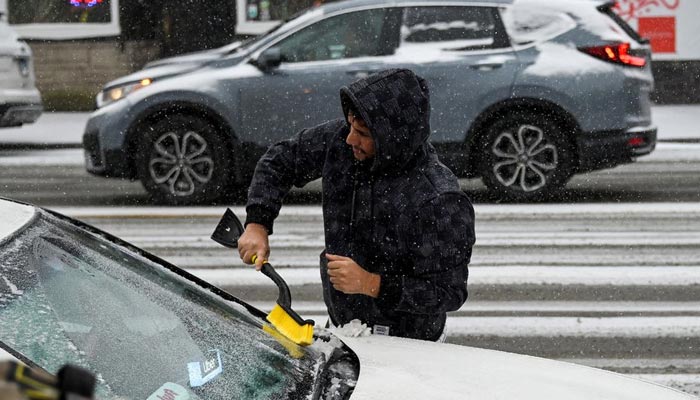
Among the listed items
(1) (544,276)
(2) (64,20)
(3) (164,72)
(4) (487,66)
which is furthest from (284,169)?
(2) (64,20)

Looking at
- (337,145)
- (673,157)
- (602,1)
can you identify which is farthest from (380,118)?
(673,157)

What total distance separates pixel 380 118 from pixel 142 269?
71 centimetres

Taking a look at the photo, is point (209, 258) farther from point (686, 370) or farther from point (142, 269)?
point (142, 269)

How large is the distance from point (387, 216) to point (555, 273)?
4406 millimetres

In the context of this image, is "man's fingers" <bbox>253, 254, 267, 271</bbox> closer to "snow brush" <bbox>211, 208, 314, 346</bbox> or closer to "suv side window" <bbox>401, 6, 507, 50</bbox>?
"snow brush" <bbox>211, 208, 314, 346</bbox>

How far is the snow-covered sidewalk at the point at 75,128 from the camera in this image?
15867mm

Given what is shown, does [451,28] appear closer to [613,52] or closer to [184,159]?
[613,52]

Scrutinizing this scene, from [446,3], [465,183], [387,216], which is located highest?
[387,216]

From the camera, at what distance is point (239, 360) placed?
9.16 ft

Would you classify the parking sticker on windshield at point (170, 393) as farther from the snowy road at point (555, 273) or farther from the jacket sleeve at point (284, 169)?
the snowy road at point (555, 273)

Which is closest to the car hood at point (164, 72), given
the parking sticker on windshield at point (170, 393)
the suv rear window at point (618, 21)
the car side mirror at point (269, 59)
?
the car side mirror at point (269, 59)

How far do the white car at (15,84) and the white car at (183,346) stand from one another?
11.9 meters

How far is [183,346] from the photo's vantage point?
277cm

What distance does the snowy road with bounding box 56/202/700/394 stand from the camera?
609 centimetres
